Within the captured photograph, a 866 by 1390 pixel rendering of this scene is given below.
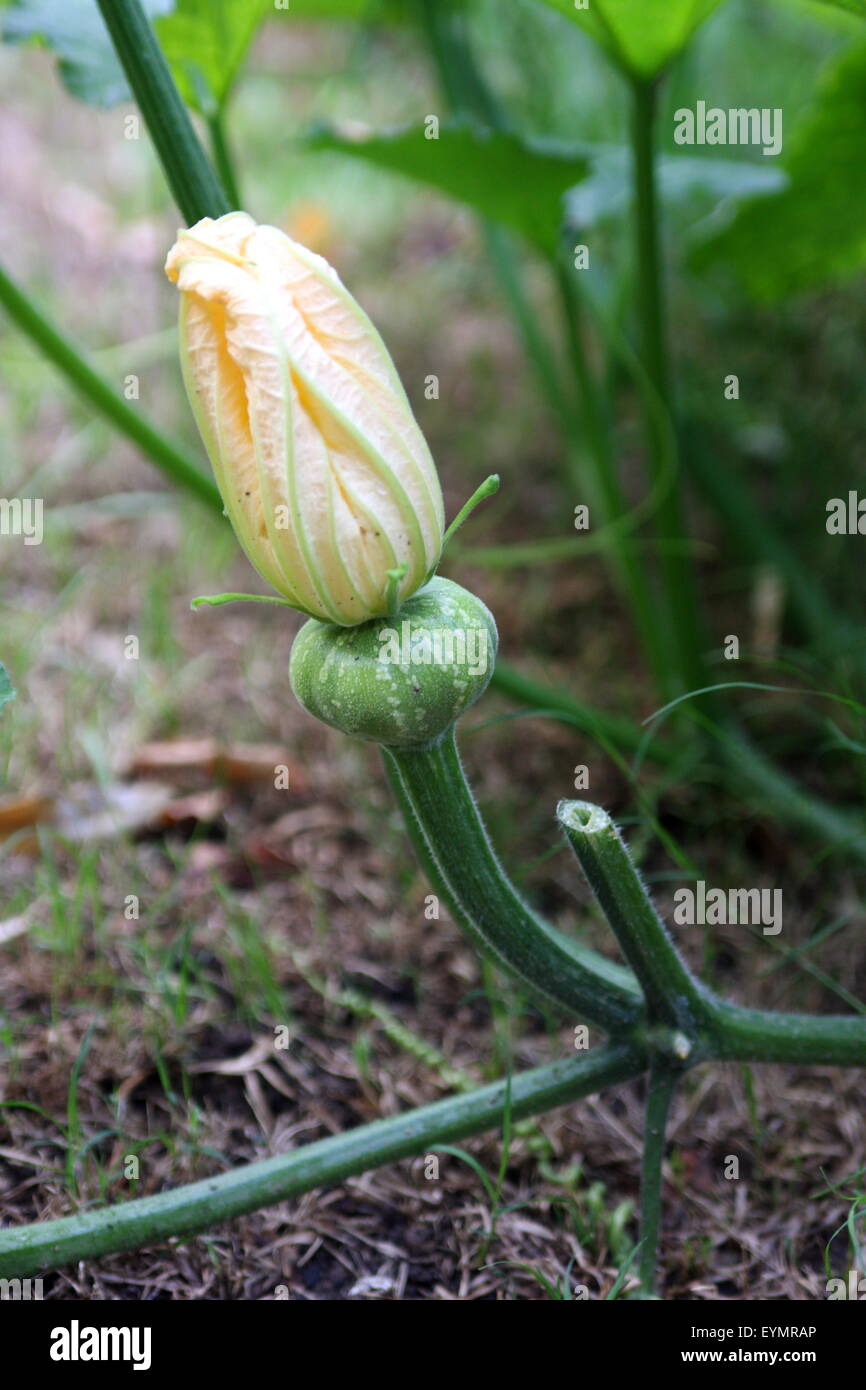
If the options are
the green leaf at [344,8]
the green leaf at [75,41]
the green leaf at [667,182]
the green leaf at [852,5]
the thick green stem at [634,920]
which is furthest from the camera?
the green leaf at [344,8]

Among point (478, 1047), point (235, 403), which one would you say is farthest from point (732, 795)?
point (235, 403)

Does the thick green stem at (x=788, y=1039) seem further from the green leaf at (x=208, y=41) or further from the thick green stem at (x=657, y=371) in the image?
the green leaf at (x=208, y=41)

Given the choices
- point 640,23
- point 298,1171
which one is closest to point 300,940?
point 298,1171

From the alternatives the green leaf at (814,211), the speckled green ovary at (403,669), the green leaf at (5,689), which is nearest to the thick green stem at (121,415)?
the green leaf at (5,689)

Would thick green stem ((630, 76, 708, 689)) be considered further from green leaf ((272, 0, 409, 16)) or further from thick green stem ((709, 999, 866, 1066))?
thick green stem ((709, 999, 866, 1066))

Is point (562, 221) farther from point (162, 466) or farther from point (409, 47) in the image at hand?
point (409, 47)

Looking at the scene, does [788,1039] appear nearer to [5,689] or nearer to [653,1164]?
[653,1164]
